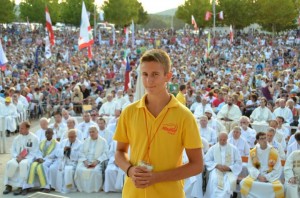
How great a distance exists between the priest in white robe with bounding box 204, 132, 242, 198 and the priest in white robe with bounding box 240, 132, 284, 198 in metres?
0.23

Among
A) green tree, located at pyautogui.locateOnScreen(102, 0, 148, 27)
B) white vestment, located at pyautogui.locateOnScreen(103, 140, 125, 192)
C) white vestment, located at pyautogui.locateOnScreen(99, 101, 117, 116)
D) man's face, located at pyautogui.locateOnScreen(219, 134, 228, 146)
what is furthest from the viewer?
green tree, located at pyautogui.locateOnScreen(102, 0, 148, 27)

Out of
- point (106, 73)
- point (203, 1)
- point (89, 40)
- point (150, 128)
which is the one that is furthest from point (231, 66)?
point (203, 1)

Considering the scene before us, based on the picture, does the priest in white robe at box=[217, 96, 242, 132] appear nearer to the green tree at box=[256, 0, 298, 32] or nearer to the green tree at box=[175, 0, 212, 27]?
the green tree at box=[256, 0, 298, 32]

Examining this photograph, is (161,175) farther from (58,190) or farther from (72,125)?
(72,125)

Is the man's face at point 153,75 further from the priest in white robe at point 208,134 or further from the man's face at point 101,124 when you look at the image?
the man's face at point 101,124

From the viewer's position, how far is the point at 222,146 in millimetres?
7848

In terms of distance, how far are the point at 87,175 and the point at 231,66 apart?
51.8 feet

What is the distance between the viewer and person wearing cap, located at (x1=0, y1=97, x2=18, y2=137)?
12.9 m

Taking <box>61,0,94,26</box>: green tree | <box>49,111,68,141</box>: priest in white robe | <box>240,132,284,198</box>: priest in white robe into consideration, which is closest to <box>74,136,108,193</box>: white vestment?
<box>49,111,68,141</box>: priest in white robe

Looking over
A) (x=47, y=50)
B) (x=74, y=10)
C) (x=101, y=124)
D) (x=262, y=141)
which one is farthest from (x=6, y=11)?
(x=262, y=141)

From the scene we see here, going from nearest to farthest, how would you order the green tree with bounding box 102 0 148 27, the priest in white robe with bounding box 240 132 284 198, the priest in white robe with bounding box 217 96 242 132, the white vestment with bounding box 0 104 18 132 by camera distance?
1. the priest in white robe with bounding box 240 132 284 198
2. the priest in white robe with bounding box 217 96 242 132
3. the white vestment with bounding box 0 104 18 132
4. the green tree with bounding box 102 0 148 27

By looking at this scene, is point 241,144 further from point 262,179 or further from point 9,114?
point 9,114

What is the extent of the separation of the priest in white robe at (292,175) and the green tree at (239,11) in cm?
3986

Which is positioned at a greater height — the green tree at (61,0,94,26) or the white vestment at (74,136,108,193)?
the green tree at (61,0,94,26)
